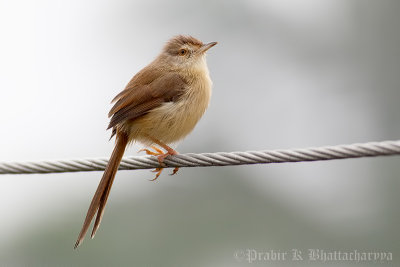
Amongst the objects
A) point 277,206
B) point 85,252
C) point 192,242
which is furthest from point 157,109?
point 277,206

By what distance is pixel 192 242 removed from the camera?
14188mm

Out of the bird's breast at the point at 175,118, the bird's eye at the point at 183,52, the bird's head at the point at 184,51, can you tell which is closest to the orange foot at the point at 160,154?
the bird's breast at the point at 175,118

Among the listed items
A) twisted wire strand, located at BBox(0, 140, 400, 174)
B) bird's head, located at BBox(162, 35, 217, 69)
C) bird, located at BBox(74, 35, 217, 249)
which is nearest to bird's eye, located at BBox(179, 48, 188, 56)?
bird's head, located at BBox(162, 35, 217, 69)

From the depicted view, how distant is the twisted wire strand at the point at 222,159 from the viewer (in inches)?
168

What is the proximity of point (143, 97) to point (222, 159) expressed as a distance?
69.8 inches

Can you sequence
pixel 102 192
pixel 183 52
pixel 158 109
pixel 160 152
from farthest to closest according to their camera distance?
pixel 183 52 → pixel 160 152 → pixel 158 109 → pixel 102 192

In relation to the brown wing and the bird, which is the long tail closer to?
the bird

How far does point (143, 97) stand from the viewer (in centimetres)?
639

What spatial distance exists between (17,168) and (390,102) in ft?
88.5

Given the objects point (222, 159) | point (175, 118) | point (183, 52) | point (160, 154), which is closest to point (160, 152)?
point (160, 154)

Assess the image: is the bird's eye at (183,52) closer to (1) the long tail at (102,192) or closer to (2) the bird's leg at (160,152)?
(2) the bird's leg at (160,152)

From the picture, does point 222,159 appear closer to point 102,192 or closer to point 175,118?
point 102,192

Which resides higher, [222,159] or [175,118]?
[175,118]

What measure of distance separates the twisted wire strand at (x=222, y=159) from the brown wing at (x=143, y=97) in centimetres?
58
